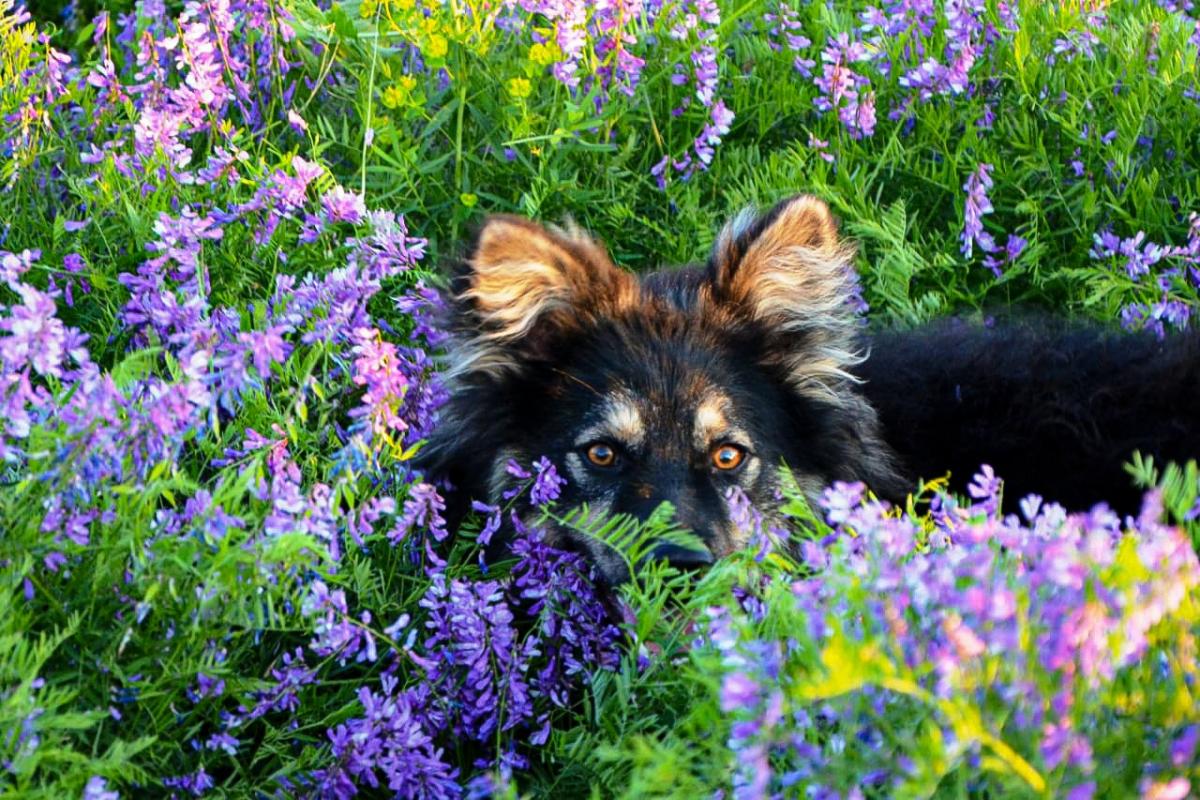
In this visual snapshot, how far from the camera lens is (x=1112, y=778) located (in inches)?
84.2

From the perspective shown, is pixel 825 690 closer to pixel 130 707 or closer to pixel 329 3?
pixel 130 707

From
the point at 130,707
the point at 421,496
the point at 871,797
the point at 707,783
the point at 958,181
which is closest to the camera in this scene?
the point at 871,797

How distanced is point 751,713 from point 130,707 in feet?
4.82

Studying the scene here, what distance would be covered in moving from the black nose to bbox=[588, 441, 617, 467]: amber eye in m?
0.60

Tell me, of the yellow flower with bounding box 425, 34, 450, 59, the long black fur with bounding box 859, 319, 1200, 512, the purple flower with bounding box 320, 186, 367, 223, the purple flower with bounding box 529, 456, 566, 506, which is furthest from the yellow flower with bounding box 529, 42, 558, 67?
the purple flower with bounding box 529, 456, 566, 506

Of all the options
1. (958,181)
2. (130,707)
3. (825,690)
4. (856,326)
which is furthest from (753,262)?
(825,690)

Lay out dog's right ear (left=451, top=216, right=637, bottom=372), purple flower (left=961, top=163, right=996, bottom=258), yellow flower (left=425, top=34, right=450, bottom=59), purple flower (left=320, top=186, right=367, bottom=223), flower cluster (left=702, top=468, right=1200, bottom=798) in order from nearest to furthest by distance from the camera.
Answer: flower cluster (left=702, top=468, right=1200, bottom=798), dog's right ear (left=451, top=216, right=637, bottom=372), purple flower (left=320, top=186, right=367, bottom=223), yellow flower (left=425, top=34, right=450, bottom=59), purple flower (left=961, top=163, right=996, bottom=258)

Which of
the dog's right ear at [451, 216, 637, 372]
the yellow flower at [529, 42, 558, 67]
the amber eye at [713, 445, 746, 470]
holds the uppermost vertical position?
the yellow flower at [529, 42, 558, 67]

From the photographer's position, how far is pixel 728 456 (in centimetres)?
427

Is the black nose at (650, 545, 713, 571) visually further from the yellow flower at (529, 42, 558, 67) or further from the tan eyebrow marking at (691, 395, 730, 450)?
the yellow flower at (529, 42, 558, 67)

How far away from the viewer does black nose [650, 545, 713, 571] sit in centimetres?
344

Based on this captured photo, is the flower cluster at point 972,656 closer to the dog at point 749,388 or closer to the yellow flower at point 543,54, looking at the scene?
the dog at point 749,388

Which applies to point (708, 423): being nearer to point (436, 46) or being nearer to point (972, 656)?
point (436, 46)

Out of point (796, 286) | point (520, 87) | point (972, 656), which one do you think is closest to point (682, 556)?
A: point (796, 286)
